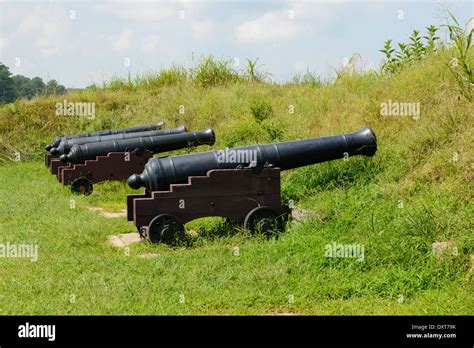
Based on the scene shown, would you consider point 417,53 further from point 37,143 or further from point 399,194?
point 37,143

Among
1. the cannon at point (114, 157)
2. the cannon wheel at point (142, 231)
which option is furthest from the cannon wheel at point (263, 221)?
the cannon at point (114, 157)

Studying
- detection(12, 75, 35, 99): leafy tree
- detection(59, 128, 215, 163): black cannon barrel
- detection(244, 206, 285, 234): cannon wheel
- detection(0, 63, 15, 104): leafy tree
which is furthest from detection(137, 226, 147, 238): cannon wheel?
detection(12, 75, 35, 99): leafy tree

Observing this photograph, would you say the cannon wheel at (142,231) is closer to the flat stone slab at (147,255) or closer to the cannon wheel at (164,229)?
the cannon wheel at (164,229)

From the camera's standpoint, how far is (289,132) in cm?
1131

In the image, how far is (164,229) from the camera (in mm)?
6582

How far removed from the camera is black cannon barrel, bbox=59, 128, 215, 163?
11508 millimetres

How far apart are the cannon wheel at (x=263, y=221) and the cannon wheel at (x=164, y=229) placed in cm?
71

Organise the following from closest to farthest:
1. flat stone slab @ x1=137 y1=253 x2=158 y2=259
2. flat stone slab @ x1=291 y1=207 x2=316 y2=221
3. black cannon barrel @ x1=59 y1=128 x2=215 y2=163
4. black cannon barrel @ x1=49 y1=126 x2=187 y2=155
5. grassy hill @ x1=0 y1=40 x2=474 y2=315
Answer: grassy hill @ x1=0 y1=40 x2=474 y2=315 < flat stone slab @ x1=137 y1=253 x2=158 y2=259 < flat stone slab @ x1=291 y1=207 x2=316 y2=221 < black cannon barrel @ x1=59 y1=128 x2=215 y2=163 < black cannon barrel @ x1=49 y1=126 x2=187 y2=155

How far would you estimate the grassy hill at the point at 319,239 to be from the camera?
16.0 ft

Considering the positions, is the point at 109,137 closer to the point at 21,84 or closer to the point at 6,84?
the point at 6,84

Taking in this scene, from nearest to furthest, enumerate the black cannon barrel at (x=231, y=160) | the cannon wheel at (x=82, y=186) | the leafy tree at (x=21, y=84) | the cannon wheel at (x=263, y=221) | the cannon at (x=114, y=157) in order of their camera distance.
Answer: the cannon wheel at (x=263, y=221) < the black cannon barrel at (x=231, y=160) < the cannon wheel at (x=82, y=186) < the cannon at (x=114, y=157) < the leafy tree at (x=21, y=84)

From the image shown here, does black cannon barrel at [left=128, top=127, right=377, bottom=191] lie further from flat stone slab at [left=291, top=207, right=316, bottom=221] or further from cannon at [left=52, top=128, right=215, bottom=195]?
cannon at [left=52, top=128, right=215, bottom=195]

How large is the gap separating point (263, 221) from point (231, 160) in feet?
2.41
